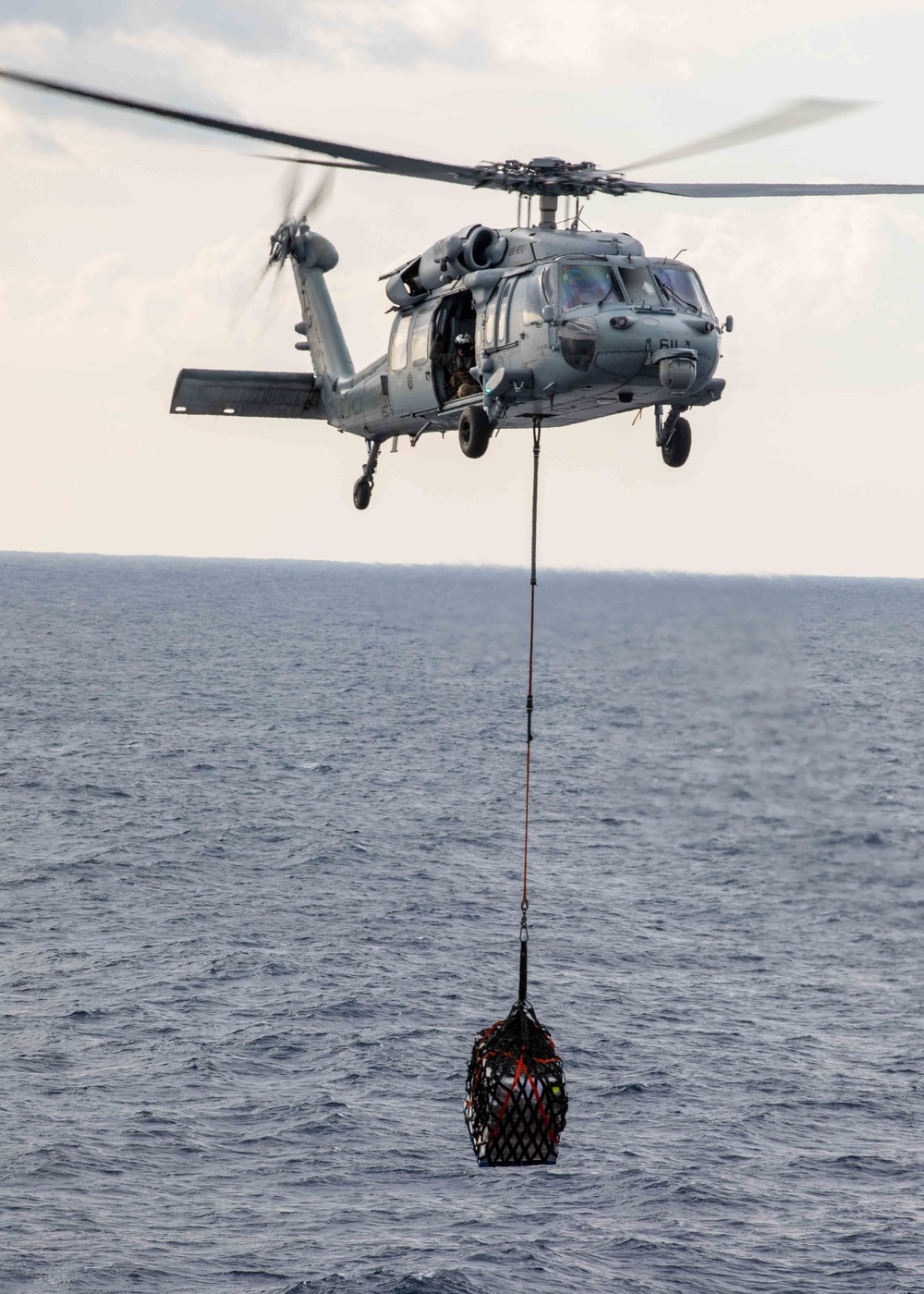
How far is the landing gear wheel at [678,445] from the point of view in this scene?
2558 centimetres

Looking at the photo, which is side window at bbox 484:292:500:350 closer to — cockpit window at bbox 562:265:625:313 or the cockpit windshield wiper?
cockpit window at bbox 562:265:625:313

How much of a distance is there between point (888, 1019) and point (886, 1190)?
1675 centimetres

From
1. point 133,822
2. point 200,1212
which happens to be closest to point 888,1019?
point 200,1212

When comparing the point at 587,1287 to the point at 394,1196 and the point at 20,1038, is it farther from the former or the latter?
the point at 20,1038

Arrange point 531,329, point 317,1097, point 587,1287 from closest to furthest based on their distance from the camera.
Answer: point 531,329
point 587,1287
point 317,1097

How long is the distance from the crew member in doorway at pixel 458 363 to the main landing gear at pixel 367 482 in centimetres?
511

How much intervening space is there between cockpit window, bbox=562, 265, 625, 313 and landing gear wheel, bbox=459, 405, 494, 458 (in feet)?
8.68

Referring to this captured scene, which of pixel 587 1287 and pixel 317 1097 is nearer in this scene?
pixel 587 1287

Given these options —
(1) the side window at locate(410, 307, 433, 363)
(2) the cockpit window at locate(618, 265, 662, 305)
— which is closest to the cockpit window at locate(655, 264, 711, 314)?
(2) the cockpit window at locate(618, 265, 662, 305)

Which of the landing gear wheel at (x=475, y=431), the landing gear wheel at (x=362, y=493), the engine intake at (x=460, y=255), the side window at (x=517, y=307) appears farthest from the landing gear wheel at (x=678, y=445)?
the landing gear wheel at (x=362, y=493)

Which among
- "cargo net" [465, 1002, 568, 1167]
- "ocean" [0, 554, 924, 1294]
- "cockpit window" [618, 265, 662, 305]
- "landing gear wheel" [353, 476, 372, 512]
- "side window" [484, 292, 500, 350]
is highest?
"cockpit window" [618, 265, 662, 305]

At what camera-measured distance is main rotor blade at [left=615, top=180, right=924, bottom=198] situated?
24312 mm

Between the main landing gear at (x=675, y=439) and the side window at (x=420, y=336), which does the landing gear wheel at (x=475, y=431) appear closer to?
the side window at (x=420, y=336)

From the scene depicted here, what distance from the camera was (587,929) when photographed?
9331 centimetres
